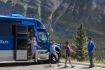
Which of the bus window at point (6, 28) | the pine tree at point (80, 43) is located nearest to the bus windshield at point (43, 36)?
the bus window at point (6, 28)

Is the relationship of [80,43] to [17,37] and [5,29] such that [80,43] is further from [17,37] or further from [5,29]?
[5,29]

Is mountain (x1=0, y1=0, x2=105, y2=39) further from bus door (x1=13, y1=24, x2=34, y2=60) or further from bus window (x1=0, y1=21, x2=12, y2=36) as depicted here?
bus window (x1=0, y1=21, x2=12, y2=36)

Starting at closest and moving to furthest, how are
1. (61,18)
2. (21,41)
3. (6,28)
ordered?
(6,28) → (21,41) → (61,18)

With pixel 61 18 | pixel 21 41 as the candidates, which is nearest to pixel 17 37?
pixel 21 41

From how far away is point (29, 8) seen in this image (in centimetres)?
18662

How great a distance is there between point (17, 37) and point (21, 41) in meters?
0.40

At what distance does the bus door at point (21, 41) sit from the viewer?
2328cm

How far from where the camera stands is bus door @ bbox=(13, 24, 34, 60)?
23281 millimetres

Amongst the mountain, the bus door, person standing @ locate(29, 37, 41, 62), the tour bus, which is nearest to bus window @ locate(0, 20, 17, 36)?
the tour bus

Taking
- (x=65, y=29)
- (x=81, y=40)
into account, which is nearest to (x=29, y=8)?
(x=65, y=29)

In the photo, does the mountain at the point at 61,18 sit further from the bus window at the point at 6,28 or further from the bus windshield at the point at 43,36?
the bus window at the point at 6,28

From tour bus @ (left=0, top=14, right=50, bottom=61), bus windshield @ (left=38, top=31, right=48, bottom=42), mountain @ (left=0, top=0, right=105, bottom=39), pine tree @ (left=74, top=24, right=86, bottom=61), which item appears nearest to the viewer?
tour bus @ (left=0, top=14, right=50, bottom=61)

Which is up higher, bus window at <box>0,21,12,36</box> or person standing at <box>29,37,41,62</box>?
bus window at <box>0,21,12,36</box>

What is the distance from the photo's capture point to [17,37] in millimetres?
23406
